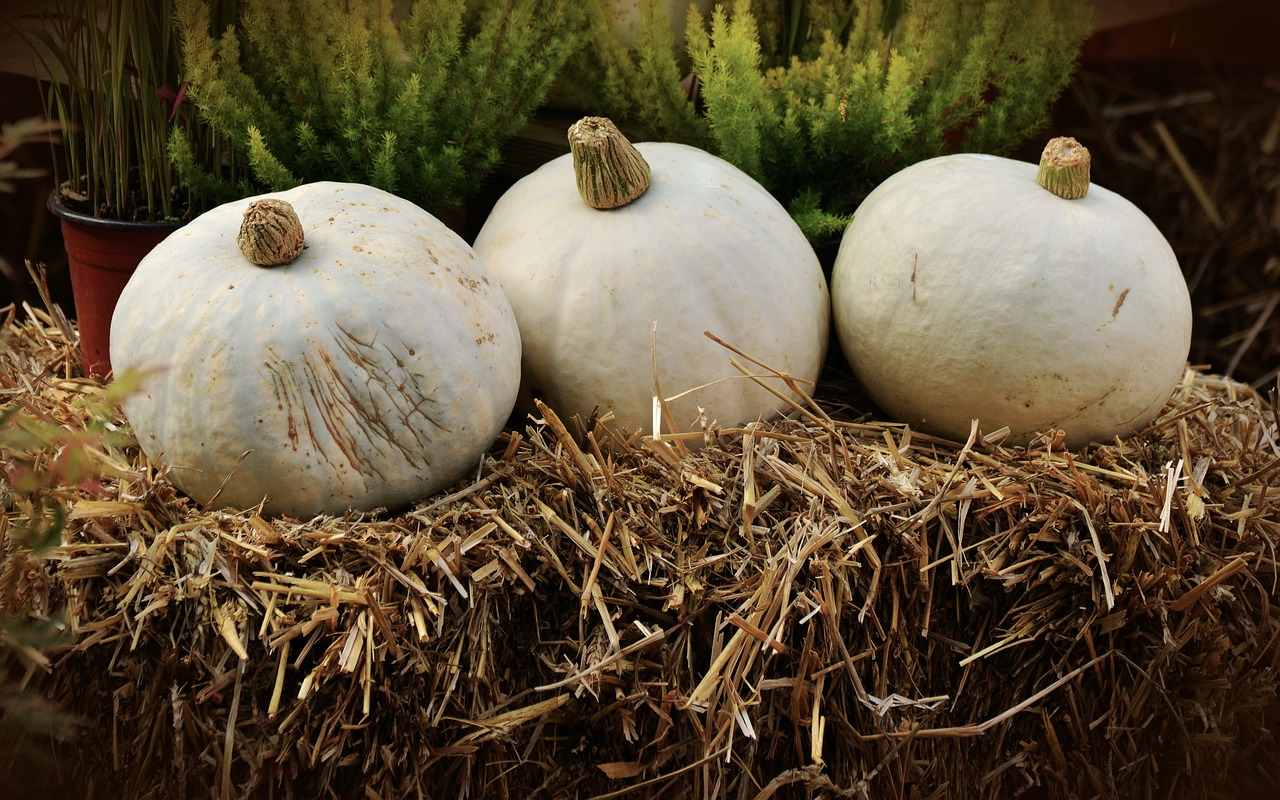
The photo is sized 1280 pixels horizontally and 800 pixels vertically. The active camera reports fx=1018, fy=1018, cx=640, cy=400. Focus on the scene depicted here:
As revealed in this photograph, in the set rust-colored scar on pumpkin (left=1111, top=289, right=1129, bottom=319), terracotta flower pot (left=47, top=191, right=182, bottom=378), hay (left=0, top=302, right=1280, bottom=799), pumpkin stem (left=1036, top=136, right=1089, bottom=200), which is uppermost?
pumpkin stem (left=1036, top=136, right=1089, bottom=200)

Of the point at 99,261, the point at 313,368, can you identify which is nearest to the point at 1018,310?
the point at 313,368

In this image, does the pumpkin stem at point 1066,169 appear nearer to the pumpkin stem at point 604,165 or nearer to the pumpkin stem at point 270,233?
the pumpkin stem at point 604,165

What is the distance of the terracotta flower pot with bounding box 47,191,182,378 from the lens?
144 centimetres

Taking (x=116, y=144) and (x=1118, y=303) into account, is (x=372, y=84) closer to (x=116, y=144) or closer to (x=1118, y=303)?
(x=116, y=144)

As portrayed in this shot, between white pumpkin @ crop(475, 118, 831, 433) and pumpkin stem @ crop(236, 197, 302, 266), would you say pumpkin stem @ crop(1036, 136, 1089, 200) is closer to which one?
white pumpkin @ crop(475, 118, 831, 433)

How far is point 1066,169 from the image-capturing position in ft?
4.56

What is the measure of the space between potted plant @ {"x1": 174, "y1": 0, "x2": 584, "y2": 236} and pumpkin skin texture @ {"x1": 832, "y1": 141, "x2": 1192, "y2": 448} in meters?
0.63

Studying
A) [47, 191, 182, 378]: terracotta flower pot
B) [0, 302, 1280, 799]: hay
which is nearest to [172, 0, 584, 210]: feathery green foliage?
[47, 191, 182, 378]: terracotta flower pot

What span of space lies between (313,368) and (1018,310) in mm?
885

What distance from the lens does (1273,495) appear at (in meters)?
1.36

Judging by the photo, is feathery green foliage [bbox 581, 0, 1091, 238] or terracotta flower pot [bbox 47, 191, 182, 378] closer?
terracotta flower pot [bbox 47, 191, 182, 378]

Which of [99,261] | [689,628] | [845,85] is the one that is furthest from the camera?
[845,85]

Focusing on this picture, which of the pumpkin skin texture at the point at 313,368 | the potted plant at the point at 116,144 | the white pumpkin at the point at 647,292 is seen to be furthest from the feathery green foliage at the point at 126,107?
the white pumpkin at the point at 647,292

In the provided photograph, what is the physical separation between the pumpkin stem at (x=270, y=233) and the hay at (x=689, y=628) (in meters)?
0.31
